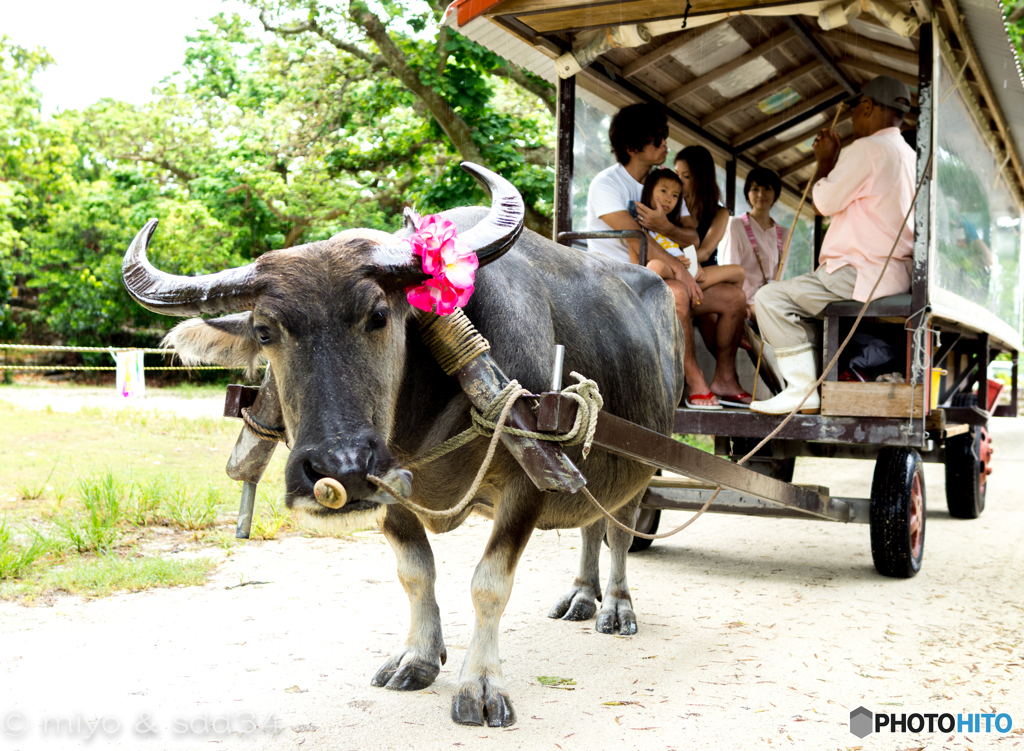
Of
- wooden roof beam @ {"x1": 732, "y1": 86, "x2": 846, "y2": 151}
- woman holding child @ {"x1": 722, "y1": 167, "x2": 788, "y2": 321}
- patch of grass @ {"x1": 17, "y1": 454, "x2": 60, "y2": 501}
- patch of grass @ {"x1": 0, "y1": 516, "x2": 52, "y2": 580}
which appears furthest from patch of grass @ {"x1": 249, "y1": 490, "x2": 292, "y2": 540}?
wooden roof beam @ {"x1": 732, "y1": 86, "x2": 846, "y2": 151}

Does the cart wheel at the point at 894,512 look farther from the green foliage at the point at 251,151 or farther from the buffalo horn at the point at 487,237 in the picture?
the green foliage at the point at 251,151

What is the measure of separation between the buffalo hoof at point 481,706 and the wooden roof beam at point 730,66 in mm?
4632

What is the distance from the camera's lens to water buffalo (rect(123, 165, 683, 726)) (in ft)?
7.23

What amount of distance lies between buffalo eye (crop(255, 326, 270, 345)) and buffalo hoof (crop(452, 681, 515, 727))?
1.25 metres

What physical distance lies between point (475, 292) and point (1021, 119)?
5230 millimetres

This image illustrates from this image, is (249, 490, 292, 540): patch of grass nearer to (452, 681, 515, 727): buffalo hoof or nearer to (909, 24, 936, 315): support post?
(452, 681, 515, 727): buffalo hoof

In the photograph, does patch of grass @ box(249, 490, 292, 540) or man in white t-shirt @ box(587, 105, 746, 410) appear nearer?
man in white t-shirt @ box(587, 105, 746, 410)

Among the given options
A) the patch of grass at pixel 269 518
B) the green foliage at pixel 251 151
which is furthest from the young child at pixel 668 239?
the green foliage at pixel 251 151

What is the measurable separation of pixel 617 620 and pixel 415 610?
3.55 feet

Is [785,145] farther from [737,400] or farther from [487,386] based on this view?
[487,386]

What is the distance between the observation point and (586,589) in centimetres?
401

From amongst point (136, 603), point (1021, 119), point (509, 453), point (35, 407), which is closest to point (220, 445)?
point (35, 407)

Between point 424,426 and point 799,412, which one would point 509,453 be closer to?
point 424,426

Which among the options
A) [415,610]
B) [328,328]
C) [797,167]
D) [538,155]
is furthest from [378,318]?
[538,155]
